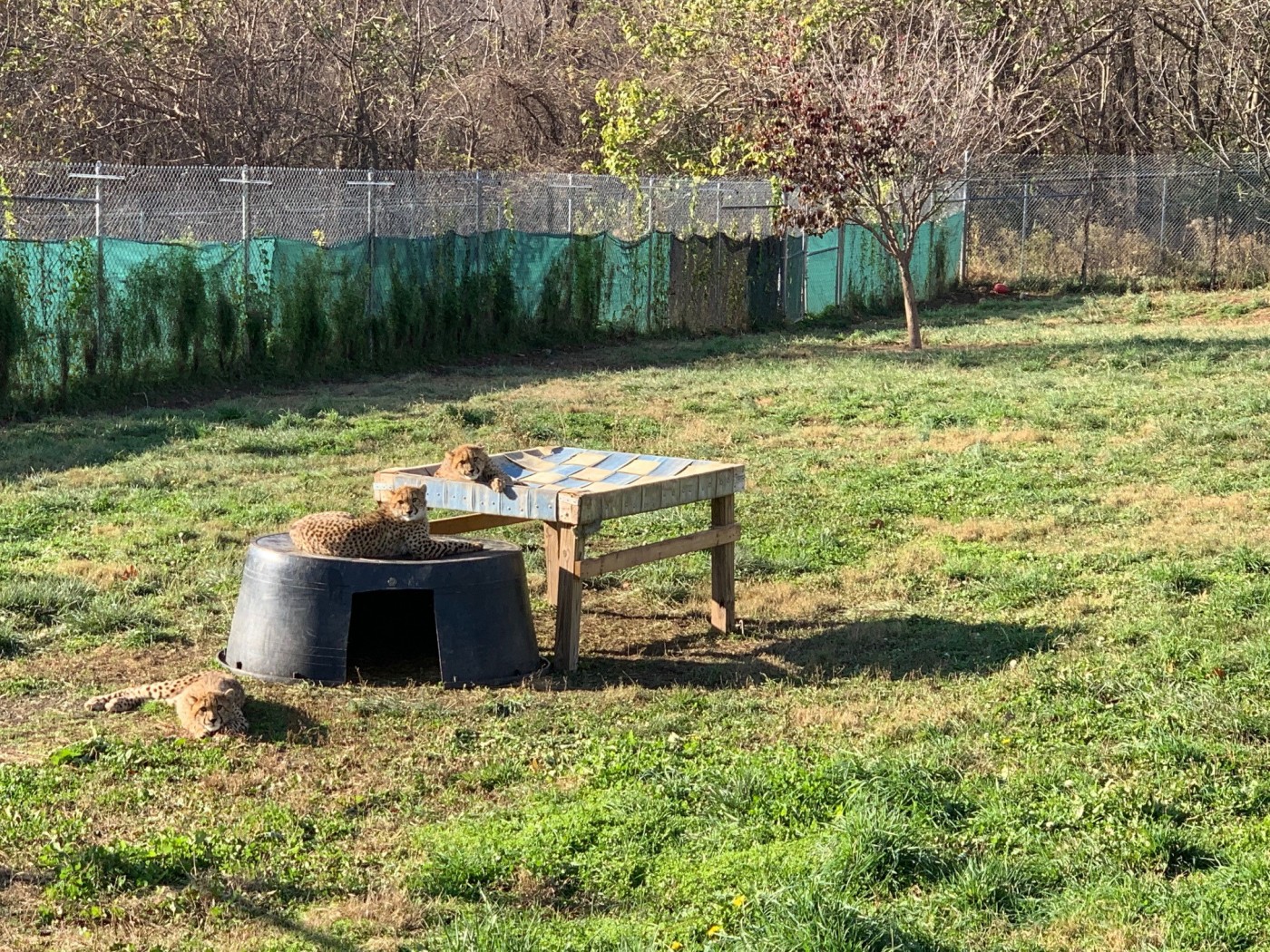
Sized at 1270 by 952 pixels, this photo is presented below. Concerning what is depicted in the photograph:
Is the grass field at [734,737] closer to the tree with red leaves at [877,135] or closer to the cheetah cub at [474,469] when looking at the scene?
the cheetah cub at [474,469]

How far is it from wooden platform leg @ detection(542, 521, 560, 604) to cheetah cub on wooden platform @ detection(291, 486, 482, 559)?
619 millimetres

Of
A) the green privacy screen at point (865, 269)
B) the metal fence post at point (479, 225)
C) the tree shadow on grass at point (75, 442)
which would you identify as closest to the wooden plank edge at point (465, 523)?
the tree shadow on grass at point (75, 442)

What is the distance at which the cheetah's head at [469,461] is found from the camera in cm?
708

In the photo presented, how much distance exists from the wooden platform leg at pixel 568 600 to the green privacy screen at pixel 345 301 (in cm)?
938

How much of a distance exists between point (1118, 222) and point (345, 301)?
16917 mm

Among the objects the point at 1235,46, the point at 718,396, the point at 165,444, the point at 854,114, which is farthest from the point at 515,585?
the point at 1235,46

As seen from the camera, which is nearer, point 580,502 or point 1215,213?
point 580,502

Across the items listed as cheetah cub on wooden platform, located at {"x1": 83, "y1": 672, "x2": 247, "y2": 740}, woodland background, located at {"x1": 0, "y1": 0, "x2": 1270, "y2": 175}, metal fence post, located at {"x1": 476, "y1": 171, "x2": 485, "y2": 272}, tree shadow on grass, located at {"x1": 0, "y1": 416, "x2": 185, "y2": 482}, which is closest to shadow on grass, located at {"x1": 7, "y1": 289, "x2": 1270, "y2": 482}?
tree shadow on grass, located at {"x1": 0, "y1": 416, "x2": 185, "y2": 482}

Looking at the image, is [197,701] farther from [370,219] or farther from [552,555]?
[370,219]

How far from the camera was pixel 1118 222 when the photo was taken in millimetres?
28938

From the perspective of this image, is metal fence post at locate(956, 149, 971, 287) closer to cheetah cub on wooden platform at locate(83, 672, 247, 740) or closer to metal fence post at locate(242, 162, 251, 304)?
metal fence post at locate(242, 162, 251, 304)

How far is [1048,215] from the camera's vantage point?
29.1 metres

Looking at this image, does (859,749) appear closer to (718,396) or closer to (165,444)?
(165,444)

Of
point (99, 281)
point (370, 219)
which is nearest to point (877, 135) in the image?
point (370, 219)
